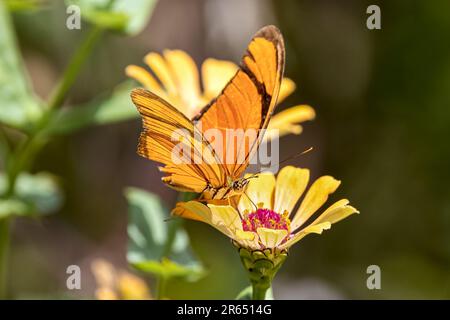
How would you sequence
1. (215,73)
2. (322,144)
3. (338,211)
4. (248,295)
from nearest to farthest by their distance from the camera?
(338,211) → (248,295) → (215,73) → (322,144)

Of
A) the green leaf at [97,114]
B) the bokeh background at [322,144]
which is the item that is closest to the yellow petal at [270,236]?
the green leaf at [97,114]

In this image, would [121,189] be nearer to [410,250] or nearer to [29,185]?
[29,185]

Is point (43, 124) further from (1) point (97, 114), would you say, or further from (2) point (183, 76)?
(2) point (183, 76)

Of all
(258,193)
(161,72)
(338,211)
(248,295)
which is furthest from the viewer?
(161,72)

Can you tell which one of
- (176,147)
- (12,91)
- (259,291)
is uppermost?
(12,91)

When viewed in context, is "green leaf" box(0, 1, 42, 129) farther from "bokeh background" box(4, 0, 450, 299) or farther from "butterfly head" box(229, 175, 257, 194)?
"bokeh background" box(4, 0, 450, 299)

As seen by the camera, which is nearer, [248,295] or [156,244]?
[248,295]

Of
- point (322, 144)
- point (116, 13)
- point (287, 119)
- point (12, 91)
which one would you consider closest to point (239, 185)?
point (287, 119)

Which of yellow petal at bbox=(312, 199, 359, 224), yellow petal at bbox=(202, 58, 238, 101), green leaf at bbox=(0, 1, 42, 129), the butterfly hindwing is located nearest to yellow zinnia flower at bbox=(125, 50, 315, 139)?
yellow petal at bbox=(202, 58, 238, 101)
